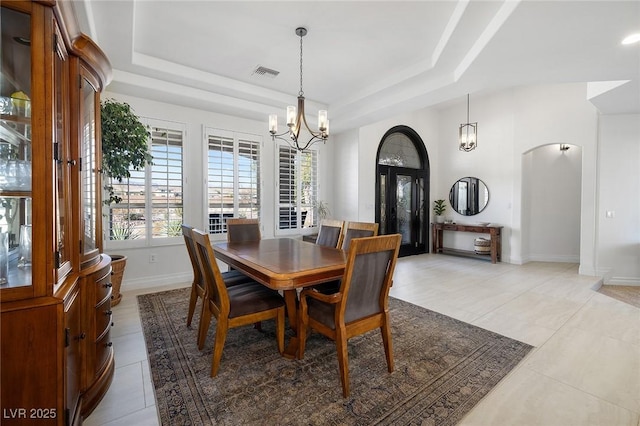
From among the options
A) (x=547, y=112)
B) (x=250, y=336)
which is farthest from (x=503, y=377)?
(x=547, y=112)

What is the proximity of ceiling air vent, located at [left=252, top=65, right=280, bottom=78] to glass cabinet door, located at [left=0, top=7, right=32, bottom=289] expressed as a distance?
282cm

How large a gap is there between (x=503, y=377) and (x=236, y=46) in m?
4.01

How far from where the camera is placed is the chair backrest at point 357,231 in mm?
2949

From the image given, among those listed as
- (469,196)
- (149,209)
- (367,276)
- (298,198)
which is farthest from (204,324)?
(469,196)

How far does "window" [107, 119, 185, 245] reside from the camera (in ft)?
13.0

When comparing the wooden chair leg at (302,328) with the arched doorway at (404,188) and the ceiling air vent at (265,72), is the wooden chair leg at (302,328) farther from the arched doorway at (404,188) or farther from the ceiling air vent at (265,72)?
the arched doorway at (404,188)

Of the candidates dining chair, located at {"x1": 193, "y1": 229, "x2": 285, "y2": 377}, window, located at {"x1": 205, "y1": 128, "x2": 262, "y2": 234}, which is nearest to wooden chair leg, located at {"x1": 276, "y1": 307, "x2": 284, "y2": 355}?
A: dining chair, located at {"x1": 193, "y1": 229, "x2": 285, "y2": 377}

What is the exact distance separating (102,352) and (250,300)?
39.0 inches

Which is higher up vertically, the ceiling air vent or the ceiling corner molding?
the ceiling air vent

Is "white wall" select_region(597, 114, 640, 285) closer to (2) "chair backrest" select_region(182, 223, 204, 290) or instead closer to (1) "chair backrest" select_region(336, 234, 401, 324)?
(1) "chair backrest" select_region(336, 234, 401, 324)

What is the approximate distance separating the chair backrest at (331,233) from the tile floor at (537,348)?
46.8 inches

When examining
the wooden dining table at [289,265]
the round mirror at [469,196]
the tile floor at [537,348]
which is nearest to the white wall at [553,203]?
the round mirror at [469,196]

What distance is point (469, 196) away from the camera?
22.0 feet

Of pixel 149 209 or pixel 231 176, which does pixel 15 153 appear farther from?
pixel 231 176
